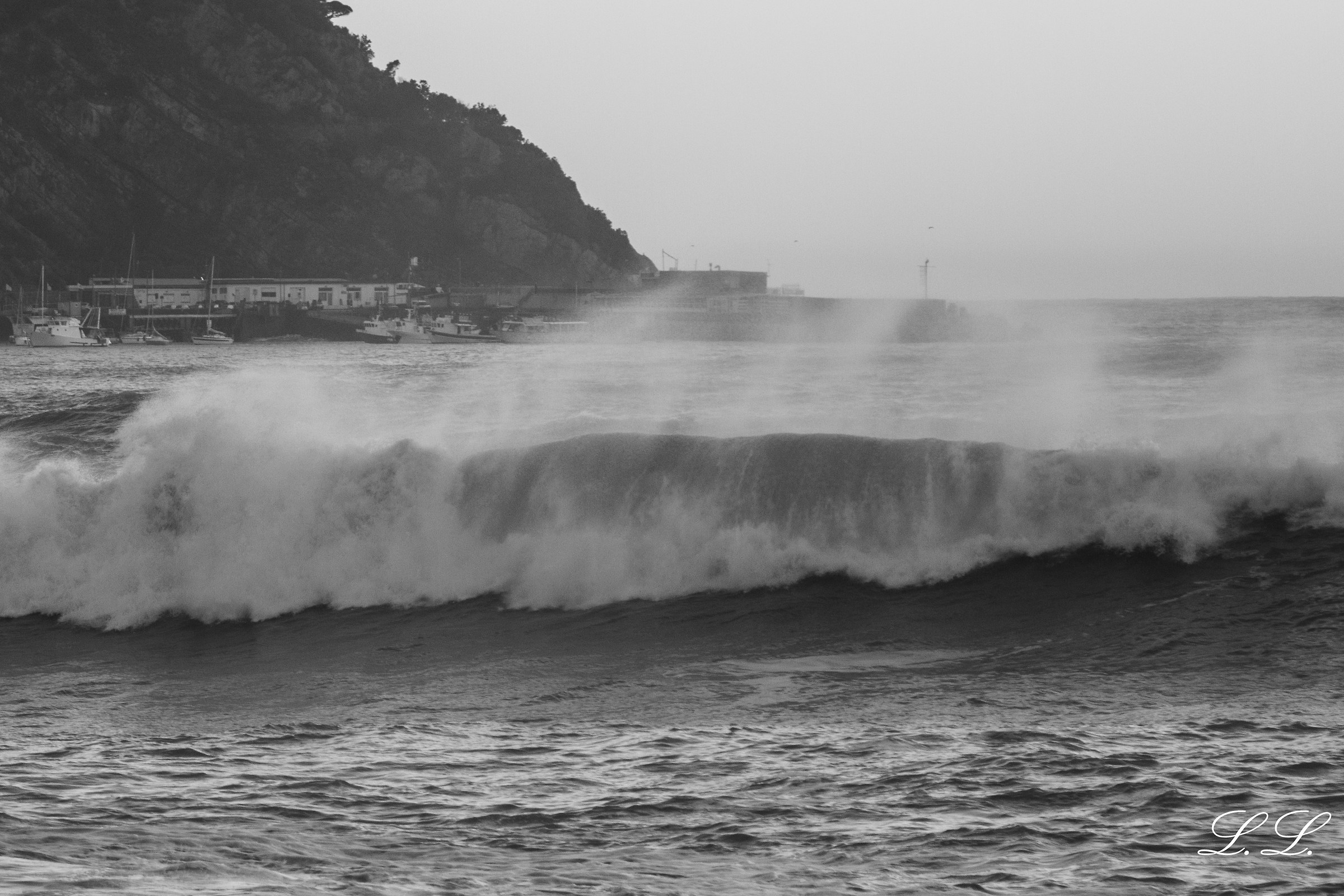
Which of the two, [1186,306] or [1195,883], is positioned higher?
[1186,306]

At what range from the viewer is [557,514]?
16.7 meters

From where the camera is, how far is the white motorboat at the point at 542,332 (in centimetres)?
11260

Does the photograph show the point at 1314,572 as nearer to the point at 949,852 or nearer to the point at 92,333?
the point at 949,852

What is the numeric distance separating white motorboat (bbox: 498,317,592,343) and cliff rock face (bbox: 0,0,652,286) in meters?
37.2

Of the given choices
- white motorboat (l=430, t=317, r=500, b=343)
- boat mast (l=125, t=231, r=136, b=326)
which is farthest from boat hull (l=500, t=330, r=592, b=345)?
boat mast (l=125, t=231, r=136, b=326)

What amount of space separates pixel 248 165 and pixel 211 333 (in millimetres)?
36938

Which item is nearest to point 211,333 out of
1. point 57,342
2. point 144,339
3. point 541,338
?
point 144,339

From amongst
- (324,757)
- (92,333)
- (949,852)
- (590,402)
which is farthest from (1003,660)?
(92,333)

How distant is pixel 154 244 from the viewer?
144 m

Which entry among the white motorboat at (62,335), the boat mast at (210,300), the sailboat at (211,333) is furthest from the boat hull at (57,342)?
the boat mast at (210,300)

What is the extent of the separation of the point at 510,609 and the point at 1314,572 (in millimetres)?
7876

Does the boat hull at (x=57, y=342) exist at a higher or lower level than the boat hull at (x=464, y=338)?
lower

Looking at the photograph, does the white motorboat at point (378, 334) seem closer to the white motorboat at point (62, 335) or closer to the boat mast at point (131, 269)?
the white motorboat at point (62, 335)

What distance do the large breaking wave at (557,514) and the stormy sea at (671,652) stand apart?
0.05 metres
